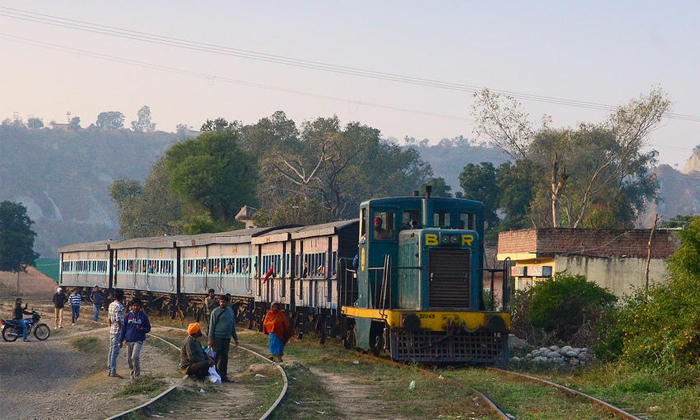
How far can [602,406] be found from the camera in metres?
12.7

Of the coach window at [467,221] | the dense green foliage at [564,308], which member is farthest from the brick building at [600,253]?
the coach window at [467,221]

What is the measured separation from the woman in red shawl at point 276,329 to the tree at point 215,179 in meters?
54.2

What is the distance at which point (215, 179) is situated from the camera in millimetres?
74688

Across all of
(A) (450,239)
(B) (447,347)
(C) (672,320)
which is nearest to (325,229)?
(A) (450,239)

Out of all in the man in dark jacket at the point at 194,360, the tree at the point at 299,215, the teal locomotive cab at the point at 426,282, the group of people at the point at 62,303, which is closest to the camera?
the man in dark jacket at the point at 194,360

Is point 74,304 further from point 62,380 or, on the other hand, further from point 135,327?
point 135,327

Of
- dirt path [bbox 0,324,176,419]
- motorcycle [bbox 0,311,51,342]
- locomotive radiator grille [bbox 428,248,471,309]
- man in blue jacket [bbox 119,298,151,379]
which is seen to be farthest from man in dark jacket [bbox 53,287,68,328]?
locomotive radiator grille [bbox 428,248,471,309]

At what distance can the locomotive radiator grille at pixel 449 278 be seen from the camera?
1814 cm

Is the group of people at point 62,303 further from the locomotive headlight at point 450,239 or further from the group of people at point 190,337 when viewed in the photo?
the locomotive headlight at point 450,239

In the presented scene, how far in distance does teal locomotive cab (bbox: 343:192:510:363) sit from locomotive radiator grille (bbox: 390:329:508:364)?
2 cm

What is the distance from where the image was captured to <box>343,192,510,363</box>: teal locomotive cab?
17.9 meters

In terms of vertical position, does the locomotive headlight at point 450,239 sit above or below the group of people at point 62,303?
above

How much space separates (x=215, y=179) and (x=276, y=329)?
57.1 metres

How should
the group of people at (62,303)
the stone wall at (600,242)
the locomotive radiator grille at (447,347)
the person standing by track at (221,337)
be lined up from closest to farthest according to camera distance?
the person standing by track at (221,337)
the locomotive radiator grille at (447,347)
the group of people at (62,303)
the stone wall at (600,242)
